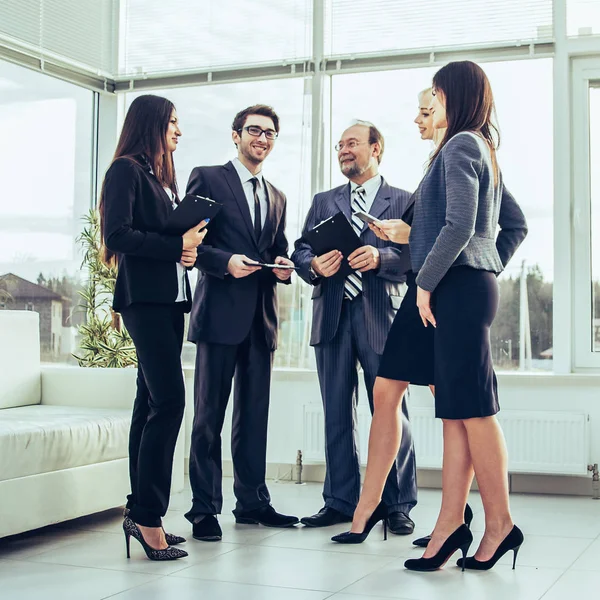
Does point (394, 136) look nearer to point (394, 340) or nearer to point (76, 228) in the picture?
point (76, 228)

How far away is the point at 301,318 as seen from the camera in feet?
16.5

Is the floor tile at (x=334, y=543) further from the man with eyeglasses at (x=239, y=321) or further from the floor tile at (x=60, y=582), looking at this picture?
the floor tile at (x=60, y=582)

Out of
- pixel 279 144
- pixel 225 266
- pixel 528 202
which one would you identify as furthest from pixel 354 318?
pixel 279 144

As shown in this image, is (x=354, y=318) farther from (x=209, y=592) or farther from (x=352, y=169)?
(x=209, y=592)

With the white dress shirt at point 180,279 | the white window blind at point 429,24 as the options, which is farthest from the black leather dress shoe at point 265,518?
the white window blind at point 429,24

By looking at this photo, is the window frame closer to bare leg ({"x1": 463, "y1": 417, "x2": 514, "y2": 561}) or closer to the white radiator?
the white radiator

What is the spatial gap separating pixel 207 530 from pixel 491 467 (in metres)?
1.15

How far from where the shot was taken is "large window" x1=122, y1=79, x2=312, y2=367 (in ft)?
16.7

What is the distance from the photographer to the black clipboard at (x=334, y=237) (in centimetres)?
346

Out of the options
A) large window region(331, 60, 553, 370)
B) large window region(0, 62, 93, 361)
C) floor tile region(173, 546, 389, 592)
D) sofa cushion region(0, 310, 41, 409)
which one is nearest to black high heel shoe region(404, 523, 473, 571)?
floor tile region(173, 546, 389, 592)

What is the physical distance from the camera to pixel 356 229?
12.5 ft

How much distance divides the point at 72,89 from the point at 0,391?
2.35 meters

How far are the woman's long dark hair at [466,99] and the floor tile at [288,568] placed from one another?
1.33 meters

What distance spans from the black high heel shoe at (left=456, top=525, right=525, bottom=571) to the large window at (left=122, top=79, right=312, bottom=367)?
7.57ft
